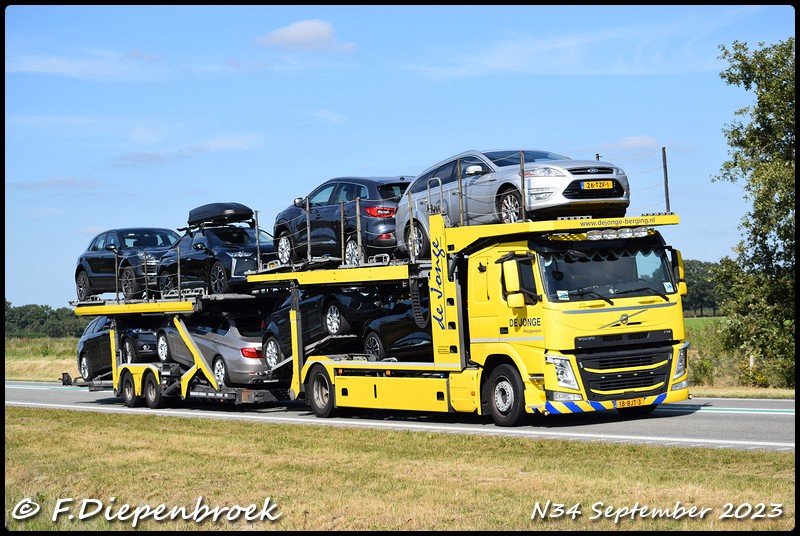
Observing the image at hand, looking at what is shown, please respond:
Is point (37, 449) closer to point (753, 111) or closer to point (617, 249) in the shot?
point (617, 249)

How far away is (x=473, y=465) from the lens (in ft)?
40.0

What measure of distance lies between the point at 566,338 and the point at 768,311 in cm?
1871

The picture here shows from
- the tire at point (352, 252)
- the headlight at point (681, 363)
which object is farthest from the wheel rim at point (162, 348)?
the headlight at point (681, 363)

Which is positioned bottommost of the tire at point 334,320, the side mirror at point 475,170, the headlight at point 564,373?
the headlight at point 564,373

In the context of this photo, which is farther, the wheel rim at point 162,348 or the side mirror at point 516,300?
the wheel rim at point 162,348

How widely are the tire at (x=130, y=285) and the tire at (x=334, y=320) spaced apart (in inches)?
281

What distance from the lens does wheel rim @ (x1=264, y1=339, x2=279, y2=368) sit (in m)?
21.3

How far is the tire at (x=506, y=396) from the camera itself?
15.9 metres

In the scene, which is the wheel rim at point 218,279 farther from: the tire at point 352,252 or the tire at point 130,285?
the tire at point 352,252

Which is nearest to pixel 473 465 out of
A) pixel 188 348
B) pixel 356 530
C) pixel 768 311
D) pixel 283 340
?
pixel 356 530

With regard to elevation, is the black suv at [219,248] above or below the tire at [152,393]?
above

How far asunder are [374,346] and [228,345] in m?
4.31

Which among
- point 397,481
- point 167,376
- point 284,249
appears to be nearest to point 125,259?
point 167,376

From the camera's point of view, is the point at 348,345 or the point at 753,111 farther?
the point at 753,111
